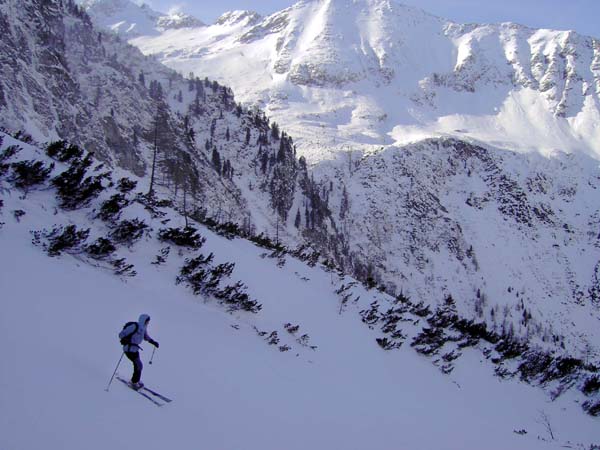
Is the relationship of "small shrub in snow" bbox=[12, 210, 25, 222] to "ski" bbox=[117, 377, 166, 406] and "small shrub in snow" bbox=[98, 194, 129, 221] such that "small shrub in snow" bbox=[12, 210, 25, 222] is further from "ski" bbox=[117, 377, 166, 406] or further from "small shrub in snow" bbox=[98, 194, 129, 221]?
"ski" bbox=[117, 377, 166, 406]

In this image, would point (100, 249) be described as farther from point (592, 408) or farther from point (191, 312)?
point (592, 408)

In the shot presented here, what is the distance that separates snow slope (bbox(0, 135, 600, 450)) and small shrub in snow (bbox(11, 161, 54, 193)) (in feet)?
1.62

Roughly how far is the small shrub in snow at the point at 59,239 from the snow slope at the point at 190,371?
22cm

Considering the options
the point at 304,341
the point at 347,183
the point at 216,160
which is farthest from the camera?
the point at 347,183

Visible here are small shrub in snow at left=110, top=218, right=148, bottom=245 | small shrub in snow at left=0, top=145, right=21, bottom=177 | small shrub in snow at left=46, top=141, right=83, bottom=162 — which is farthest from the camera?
small shrub in snow at left=46, top=141, right=83, bottom=162

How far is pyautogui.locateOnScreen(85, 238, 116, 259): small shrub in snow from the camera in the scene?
13.2 metres

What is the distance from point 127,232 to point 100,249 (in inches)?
97.8

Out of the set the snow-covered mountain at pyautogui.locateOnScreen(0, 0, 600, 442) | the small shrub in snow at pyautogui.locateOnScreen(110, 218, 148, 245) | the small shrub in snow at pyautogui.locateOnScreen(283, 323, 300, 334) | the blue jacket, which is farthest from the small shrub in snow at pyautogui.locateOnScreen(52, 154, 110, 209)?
the blue jacket

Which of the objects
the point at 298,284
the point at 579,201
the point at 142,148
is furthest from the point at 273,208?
the point at 579,201

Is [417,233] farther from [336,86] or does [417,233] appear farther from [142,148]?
[336,86]

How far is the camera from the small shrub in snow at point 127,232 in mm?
15438

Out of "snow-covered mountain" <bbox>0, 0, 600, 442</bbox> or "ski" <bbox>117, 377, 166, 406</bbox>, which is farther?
"snow-covered mountain" <bbox>0, 0, 600, 442</bbox>

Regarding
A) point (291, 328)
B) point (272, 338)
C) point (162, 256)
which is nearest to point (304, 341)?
point (291, 328)

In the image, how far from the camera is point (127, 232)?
51.4 feet
